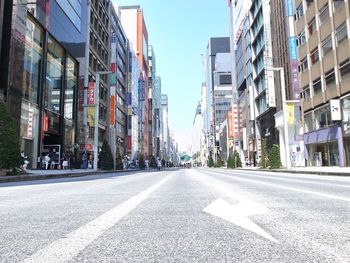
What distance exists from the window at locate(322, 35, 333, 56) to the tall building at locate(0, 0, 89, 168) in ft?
86.4

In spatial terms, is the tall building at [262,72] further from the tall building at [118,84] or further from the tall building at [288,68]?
the tall building at [118,84]

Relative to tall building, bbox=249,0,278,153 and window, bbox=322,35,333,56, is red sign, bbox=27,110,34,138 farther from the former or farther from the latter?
tall building, bbox=249,0,278,153

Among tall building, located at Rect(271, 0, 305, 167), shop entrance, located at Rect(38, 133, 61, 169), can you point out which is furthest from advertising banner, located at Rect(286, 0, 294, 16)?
shop entrance, located at Rect(38, 133, 61, 169)

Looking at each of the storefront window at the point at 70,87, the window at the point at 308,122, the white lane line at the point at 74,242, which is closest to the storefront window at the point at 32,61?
the storefront window at the point at 70,87

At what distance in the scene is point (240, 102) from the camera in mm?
82250

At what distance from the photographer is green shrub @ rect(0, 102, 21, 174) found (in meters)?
18.1

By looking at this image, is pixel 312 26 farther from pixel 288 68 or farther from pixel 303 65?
pixel 288 68

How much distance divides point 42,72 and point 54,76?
3.91 meters

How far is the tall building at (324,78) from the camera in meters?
31.3

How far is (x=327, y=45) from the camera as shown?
34.9m

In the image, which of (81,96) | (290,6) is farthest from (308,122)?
(81,96)

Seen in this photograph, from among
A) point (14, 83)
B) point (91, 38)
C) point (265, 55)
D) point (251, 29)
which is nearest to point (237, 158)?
point (265, 55)

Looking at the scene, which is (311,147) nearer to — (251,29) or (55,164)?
(55,164)

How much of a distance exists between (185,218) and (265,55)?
170 feet
